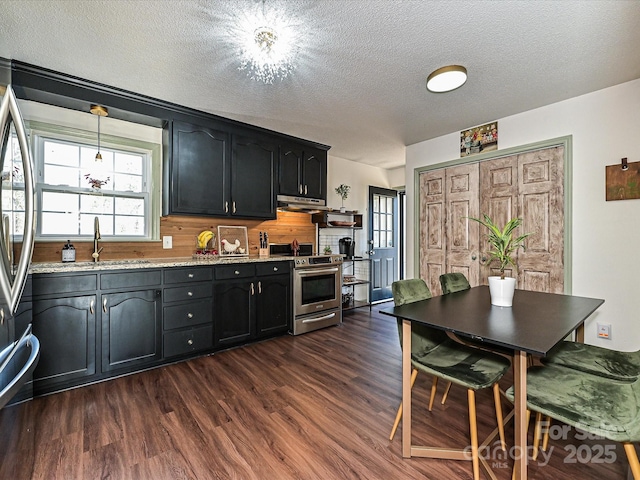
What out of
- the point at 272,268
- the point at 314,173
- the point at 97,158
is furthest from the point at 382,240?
the point at 97,158

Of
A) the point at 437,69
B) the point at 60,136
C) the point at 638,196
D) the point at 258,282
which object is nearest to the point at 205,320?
the point at 258,282

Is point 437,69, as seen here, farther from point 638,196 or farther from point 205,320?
point 205,320

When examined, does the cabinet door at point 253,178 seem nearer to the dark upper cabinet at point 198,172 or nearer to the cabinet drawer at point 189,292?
the dark upper cabinet at point 198,172

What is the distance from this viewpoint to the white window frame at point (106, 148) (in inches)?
104

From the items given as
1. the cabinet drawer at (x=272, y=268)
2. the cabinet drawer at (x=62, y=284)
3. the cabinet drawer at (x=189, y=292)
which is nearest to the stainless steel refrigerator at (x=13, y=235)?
the cabinet drawer at (x=62, y=284)

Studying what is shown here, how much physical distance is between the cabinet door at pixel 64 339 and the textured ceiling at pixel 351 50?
1.68 metres

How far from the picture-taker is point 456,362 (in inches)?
64.9

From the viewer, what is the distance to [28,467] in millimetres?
1516

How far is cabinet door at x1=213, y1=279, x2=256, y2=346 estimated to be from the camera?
119 inches

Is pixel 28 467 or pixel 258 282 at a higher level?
pixel 258 282

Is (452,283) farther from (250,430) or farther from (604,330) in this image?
(250,430)

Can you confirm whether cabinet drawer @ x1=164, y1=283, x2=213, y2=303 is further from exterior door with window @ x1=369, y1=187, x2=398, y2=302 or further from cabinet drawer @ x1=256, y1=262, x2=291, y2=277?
exterior door with window @ x1=369, y1=187, x2=398, y2=302

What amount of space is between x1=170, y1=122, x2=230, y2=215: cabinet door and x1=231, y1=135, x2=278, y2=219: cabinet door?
0.11 metres

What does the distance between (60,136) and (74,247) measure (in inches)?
41.0
